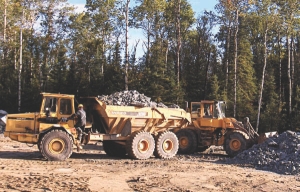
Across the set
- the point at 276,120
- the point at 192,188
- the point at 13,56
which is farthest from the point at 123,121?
the point at 13,56

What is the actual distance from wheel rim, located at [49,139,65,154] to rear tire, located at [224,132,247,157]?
7.01 m

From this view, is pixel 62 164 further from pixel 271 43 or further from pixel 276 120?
pixel 271 43

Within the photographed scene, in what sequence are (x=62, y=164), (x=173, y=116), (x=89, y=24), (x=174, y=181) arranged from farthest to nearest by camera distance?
(x=89, y=24) → (x=173, y=116) → (x=62, y=164) → (x=174, y=181)

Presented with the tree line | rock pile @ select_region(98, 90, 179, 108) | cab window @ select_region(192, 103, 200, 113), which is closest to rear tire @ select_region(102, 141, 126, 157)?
rock pile @ select_region(98, 90, 179, 108)

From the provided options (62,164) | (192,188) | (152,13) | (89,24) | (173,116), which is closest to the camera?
(192,188)

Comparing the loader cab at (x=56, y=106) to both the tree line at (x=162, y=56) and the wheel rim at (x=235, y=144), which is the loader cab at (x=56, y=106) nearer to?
the wheel rim at (x=235, y=144)

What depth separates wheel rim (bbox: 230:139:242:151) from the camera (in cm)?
1675

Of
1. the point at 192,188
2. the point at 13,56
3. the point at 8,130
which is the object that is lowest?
the point at 192,188

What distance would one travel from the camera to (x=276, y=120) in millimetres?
30797

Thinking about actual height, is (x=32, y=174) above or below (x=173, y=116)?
below

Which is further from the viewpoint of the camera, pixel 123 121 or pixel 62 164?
pixel 123 121

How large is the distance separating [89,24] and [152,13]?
798cm

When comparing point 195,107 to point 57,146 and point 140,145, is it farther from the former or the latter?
point 57,146

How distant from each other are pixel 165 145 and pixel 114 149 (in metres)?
2.06
